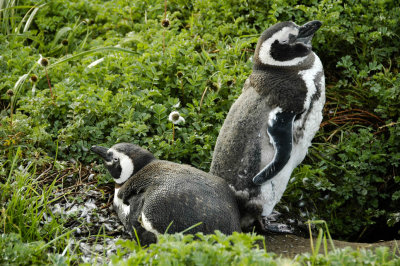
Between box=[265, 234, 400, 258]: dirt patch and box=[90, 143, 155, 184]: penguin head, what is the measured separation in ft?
3.22

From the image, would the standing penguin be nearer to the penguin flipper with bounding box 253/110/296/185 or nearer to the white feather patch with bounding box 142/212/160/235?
the penguin flipper with bounding box 253/110/296/185

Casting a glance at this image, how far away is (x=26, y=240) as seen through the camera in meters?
3.47

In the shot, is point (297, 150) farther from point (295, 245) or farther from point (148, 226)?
point (148, 226)

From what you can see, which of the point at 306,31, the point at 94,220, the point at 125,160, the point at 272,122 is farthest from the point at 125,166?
the point at 306,31

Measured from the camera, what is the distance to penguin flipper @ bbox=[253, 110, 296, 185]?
137 inches

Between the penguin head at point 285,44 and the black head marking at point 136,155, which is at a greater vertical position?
the penguin head at point 285,44

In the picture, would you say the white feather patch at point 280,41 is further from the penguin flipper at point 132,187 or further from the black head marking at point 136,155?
the penguin flipper at point 132,187

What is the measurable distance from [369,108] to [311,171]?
1108mm

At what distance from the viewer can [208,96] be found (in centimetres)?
455

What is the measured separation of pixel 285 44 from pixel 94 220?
69.2 inches

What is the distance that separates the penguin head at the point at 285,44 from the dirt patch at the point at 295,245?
1177 mm

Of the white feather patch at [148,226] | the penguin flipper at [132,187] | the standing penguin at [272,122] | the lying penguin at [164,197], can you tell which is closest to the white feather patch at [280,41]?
the standing penguin at [272,122]

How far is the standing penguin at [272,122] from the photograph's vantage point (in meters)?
3.51

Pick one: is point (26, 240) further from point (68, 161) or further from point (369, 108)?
point (369, 108)
